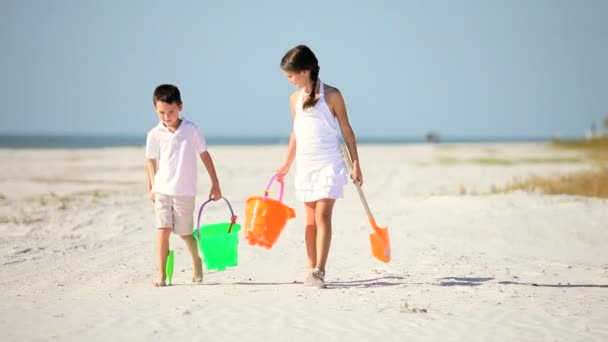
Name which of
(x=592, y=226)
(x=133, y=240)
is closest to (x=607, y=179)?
(x=592, y=226)

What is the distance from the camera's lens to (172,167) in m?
5.28

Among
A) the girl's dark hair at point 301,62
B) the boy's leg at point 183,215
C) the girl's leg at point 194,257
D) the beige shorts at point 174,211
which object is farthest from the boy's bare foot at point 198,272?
the girl's dark hair at point 301,62

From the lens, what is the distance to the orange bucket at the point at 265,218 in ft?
18.3

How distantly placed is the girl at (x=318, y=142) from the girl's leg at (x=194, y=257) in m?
0.91

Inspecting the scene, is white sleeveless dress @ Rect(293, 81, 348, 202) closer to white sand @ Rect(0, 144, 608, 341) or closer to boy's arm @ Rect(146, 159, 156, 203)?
white sand @ Rect(0, 144, 608, 341)

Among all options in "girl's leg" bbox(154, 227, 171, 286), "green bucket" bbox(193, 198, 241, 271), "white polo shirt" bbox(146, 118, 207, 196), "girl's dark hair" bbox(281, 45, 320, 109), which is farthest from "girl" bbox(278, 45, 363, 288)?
"girl's leg" bbox(154, 227, 171, 286)

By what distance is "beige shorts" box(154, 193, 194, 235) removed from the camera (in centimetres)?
530

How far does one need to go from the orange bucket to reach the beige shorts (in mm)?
500

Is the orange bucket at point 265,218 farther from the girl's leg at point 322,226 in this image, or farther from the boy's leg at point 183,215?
the boy's leg at point 183,215

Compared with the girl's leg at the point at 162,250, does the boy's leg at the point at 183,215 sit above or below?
above

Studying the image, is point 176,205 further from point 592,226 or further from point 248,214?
point 592,226

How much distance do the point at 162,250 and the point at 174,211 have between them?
0.32 meters

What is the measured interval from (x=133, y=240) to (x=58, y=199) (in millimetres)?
4669

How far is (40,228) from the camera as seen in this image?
855 centimetres
